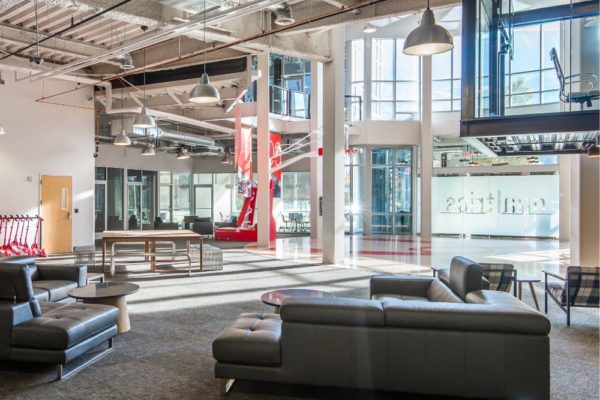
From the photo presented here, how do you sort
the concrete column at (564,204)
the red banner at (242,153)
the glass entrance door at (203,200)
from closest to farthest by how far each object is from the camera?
the red banner at (242,153), the concrete column at (564,204), the glass entrance door at (203,200)

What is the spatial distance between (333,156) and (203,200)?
42.8 feet

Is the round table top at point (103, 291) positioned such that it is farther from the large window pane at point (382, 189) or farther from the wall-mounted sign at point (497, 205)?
the wall-mounted sign at point (497, 205)

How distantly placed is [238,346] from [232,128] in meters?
13.5

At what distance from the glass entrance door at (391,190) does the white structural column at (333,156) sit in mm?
8136

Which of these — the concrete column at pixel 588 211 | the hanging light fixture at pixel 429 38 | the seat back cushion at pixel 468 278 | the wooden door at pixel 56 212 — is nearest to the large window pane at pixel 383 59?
the concrete column at pixel 588 211

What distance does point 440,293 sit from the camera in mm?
4535

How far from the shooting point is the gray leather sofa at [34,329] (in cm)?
360

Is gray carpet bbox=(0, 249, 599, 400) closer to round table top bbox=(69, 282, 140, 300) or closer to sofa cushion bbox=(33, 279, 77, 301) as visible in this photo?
round table top bbox=(69, 282, 140, 300)

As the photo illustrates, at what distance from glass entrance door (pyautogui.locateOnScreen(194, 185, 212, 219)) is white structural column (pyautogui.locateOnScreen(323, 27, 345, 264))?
41.3 ft

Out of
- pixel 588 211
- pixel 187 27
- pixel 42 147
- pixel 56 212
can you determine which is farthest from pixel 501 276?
pixel 42 147

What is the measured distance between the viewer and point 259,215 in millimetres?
13609

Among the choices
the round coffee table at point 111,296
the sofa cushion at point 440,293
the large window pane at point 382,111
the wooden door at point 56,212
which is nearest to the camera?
the sofa cushion at point 440,293

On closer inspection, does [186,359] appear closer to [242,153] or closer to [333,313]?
[333,313]

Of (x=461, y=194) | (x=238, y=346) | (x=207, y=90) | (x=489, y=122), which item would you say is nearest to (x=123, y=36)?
(x=207, y=90)
